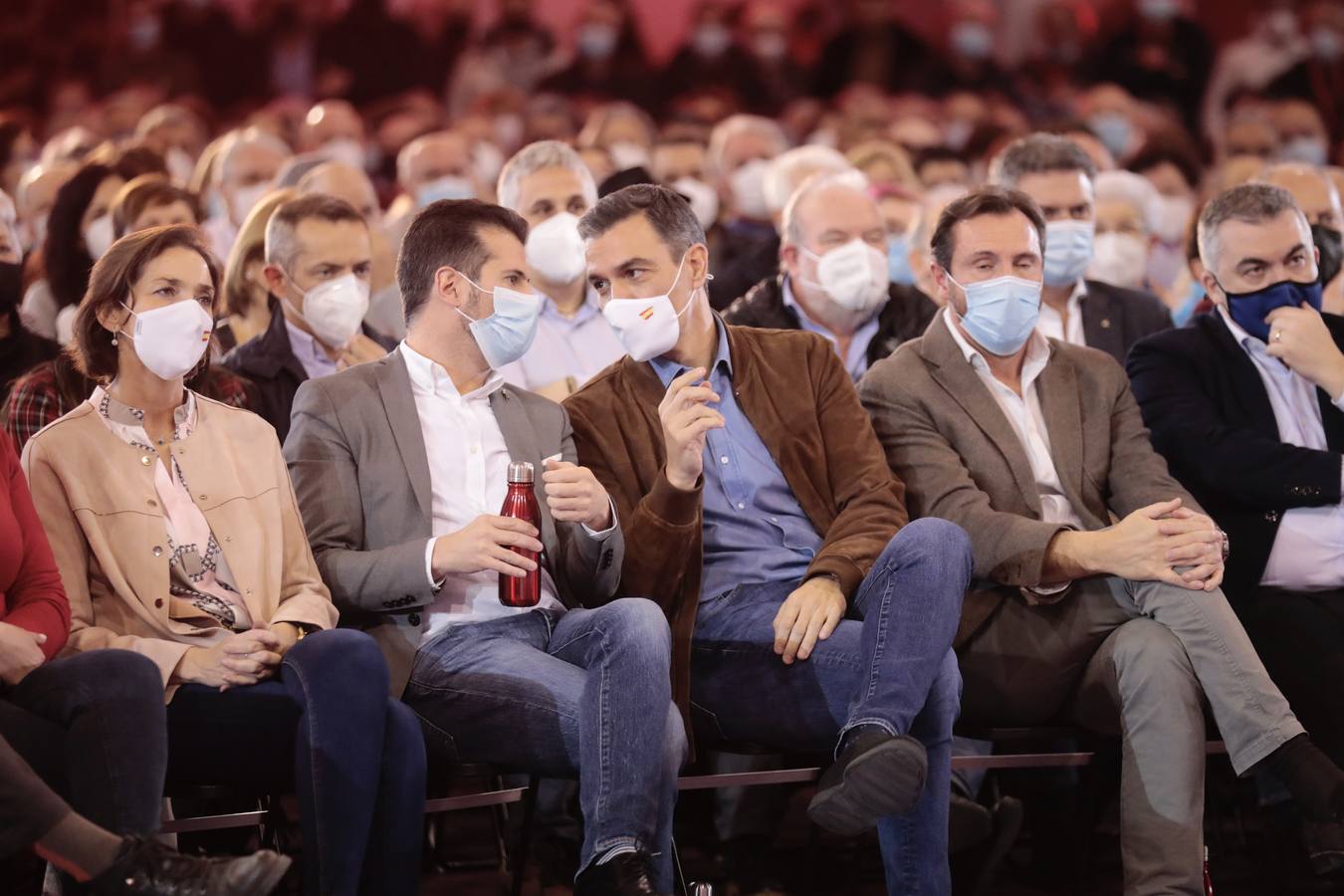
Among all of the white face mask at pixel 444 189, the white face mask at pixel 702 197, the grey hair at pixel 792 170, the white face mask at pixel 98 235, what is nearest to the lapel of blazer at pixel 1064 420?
the grey hair at pixel 792 170

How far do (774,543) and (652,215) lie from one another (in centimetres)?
85

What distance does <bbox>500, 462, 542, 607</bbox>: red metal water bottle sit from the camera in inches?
138

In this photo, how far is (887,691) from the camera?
3.45 m

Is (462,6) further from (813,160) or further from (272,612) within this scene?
(272,612)

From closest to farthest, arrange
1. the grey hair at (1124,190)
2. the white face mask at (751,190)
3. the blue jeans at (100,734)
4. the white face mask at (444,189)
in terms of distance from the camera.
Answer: the blue jeans at (100,734) < the grey hair at (1124,190) < the white face mask at (444,189) < the white face mask at (751,190)

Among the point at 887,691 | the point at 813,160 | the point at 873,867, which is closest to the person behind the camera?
the point at 887,691

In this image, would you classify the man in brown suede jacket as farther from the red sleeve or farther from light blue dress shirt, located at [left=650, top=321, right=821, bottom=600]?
the red sleeve

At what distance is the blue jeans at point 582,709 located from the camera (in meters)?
3.28

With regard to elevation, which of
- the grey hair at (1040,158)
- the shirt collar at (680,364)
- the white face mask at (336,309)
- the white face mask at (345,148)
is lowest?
the shirt collar at (680,364)

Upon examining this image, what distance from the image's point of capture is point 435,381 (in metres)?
3.89

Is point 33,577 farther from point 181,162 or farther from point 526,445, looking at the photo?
point 181,162

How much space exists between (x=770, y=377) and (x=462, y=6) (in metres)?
8.80

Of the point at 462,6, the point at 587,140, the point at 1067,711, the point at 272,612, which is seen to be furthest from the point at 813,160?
the point at 462,6

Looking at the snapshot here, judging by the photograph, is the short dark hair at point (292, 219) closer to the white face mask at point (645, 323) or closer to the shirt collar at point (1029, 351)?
the white face mask at point (645, 323)
